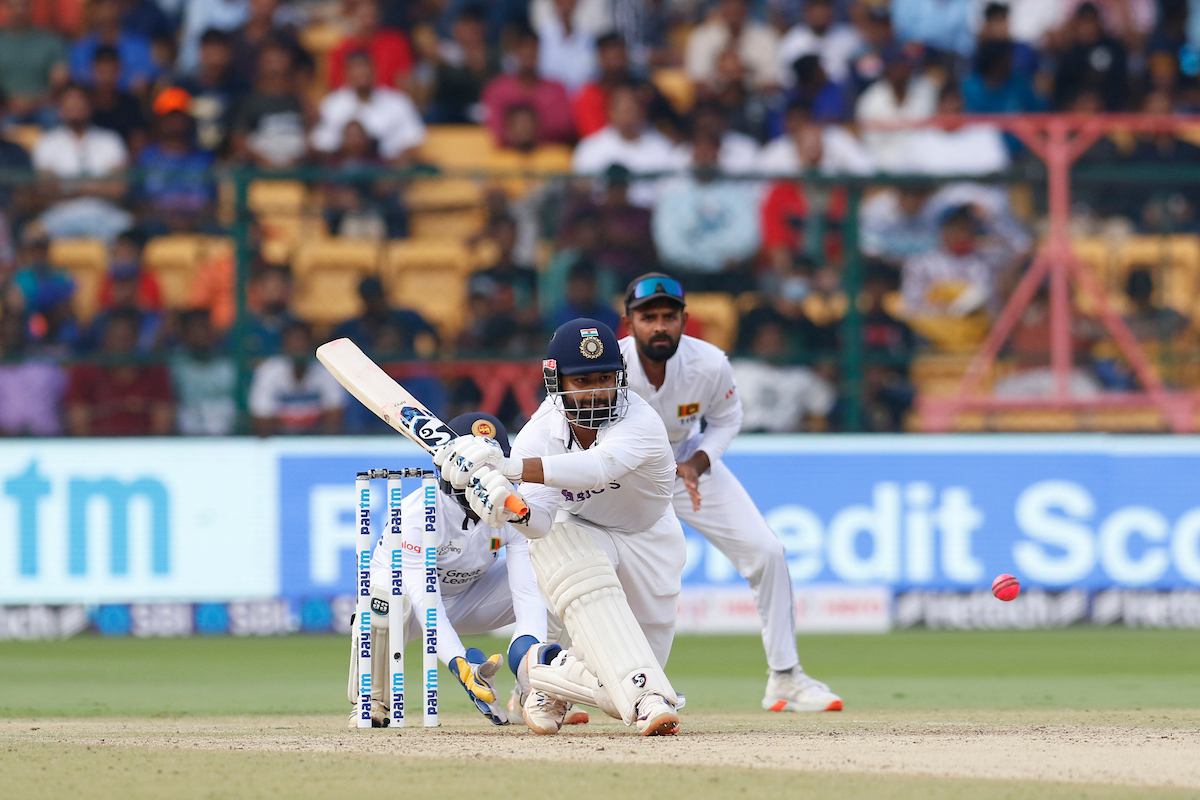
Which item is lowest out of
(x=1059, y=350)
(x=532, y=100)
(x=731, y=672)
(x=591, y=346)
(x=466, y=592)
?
(x=731, y=672)

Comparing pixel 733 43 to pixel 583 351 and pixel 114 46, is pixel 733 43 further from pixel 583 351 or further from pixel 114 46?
pixel 583 351

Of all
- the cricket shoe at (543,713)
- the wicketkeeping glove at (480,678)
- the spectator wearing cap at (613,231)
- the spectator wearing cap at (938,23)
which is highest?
the spectator wearing cap at (938,23)

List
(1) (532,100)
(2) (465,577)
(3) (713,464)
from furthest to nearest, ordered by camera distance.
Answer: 1. (1) (532,100)
2. (3) (713,464)
3. (2) (465,577)

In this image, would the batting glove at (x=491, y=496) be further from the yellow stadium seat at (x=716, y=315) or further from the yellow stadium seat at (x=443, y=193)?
the yellow stadium seat at (x=443, y=193)

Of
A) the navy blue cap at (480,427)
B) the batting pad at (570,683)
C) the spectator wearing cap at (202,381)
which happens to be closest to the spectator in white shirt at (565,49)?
the spectator wearing cap at (202,381)

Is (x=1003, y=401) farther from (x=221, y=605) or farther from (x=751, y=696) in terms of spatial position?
→ (x=221, y=605)

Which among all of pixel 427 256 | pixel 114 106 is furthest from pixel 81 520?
pixel 114 106

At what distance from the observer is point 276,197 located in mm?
12039

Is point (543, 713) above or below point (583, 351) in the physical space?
below

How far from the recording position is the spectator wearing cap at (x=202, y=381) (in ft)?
38.5

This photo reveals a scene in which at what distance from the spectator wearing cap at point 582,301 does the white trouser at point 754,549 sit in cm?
388

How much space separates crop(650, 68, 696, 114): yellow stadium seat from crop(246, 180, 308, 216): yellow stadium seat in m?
3.98

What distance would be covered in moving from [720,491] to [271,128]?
23.4ft

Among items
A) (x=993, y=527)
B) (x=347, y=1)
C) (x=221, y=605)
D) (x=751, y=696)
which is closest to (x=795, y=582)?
(x=993, y=527)
